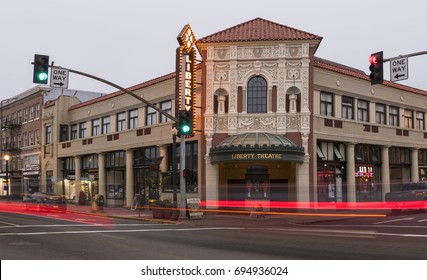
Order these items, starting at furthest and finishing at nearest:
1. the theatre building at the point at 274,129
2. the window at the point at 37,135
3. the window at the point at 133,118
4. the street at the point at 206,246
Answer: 1. the window at the point at 37,135
2. the window at the point at 133,118
3. the theatre building at the point at 274,129
4. the street at the point at 206,246

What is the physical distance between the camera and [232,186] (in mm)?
31797

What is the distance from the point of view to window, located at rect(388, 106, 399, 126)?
38.6m

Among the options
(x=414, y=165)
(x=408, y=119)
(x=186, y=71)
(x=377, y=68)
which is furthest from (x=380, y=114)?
(x=377, y=68)

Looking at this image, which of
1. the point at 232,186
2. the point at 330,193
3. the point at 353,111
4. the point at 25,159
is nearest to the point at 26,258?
the point at 232,186

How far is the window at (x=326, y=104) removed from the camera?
32.9m

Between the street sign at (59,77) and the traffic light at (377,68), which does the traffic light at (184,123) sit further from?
the traffic light at (377,68)

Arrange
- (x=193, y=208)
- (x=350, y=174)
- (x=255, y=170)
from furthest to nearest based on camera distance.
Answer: (x=350, y=174), (x=255, y=170), (x=193, y=208)

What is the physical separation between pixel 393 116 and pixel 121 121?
21753mm

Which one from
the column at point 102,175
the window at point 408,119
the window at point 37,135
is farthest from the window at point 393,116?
the window at point 37,135

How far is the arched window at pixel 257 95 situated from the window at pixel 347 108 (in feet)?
22.2

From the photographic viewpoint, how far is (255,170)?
102 feet

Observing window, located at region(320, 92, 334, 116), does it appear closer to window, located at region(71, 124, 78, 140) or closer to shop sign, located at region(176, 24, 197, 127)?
shop sign, located at region(176, 24, 197, 127)

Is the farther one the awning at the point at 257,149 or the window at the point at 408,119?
the window at the point at 408,119

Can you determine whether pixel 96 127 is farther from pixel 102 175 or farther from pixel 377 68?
pixel 377 68
